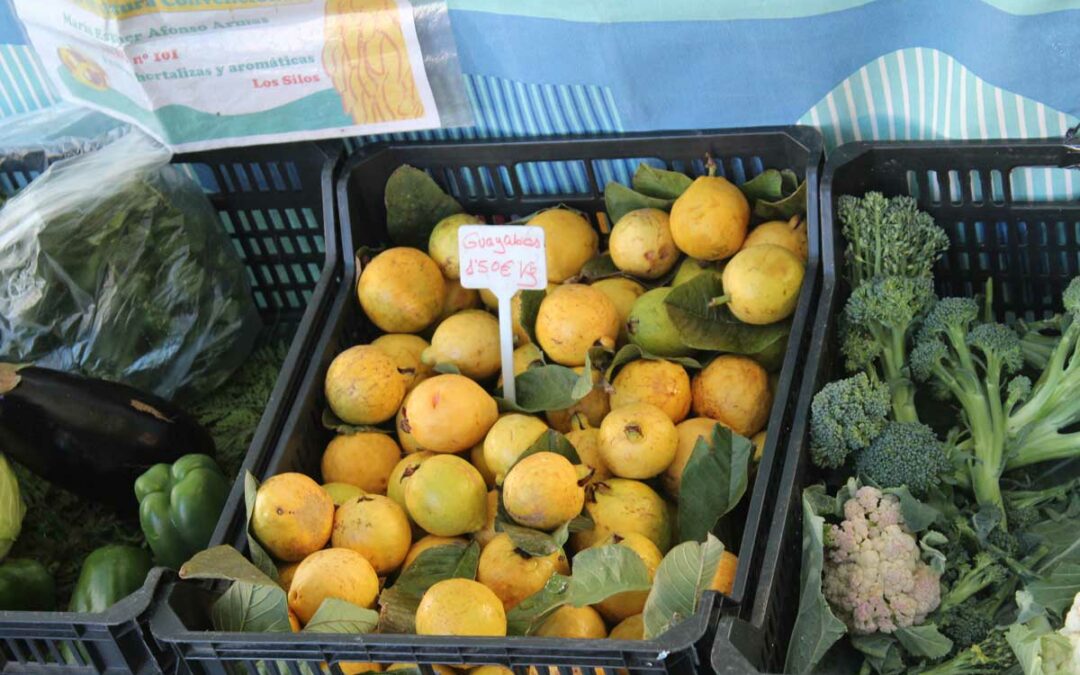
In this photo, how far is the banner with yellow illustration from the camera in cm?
192

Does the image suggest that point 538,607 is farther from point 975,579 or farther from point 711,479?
point 975,579

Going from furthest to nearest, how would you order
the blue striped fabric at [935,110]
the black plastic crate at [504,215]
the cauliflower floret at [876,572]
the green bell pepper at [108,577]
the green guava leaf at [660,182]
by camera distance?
the green guava leaf at [660,182]
the green bell pepper at [108,577]
the blue striped fabric at [935,110]
the cauliflower floret at [876,572]
the black plastic crate at [504,215]

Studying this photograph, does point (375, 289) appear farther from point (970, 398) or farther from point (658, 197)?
point (970, 398)

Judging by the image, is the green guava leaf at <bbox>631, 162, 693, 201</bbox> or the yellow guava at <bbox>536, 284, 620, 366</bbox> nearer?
the yellow guava at <bbox>536, 284, 620, 366</bbox>

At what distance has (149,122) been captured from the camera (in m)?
2.08

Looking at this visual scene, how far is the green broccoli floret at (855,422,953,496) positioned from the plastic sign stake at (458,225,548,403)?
0.50 m

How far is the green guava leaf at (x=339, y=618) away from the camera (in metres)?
1.44

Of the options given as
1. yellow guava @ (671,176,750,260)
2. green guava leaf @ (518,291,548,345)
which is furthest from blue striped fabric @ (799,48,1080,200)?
green guava leaf @ (518,291,548,345)

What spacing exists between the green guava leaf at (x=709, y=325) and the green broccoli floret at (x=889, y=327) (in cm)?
10

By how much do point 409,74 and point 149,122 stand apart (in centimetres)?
50

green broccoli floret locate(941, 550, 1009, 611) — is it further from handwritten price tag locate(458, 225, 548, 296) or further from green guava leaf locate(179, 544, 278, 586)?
green guava leaf locate(179, 544, 278, 586)

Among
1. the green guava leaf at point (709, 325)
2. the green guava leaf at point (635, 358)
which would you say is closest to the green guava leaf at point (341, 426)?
the green guava leaf at point (635, 358)

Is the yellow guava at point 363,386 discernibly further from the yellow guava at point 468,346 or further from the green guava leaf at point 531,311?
the green guava leaf at point 531,311

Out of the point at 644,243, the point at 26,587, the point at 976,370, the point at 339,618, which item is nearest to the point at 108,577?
the point at 26,587
